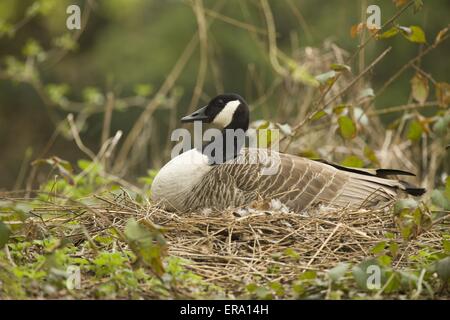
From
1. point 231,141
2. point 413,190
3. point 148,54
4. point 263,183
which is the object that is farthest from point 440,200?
point 148,54

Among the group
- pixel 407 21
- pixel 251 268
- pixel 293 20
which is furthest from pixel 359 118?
pixel 293 20

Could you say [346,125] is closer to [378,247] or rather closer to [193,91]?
[378,247]

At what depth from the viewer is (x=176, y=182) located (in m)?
5.00

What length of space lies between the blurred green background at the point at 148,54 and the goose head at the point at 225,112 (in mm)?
4870

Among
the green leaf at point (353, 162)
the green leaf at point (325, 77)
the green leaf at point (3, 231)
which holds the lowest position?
the green leaf at point (3, 231)

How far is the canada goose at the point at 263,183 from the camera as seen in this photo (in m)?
4.99

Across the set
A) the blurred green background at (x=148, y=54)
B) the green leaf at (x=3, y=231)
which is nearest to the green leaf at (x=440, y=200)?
the green leaf at (x=3, y=231)

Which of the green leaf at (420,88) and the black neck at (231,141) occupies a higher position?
the green leaf at (420,88)

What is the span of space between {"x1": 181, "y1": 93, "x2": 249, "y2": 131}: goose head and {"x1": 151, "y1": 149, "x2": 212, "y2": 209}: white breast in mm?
524

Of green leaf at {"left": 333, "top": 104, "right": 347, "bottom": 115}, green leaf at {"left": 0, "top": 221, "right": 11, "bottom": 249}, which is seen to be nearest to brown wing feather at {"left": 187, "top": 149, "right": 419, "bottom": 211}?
green leaf at {"left": 333, "top": 104, "right": 347, "bottom": 115}

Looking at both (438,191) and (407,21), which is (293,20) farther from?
(438,191)

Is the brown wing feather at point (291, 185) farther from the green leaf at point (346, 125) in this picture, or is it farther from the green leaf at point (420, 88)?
the green leaf at point (420, 88)

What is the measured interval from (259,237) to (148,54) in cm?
826
